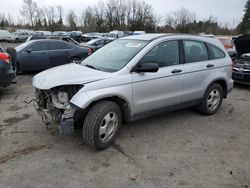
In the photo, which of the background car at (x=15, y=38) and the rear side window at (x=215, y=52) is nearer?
the rear side window at (x=215, y=52)

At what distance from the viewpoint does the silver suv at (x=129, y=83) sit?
11.6 ft

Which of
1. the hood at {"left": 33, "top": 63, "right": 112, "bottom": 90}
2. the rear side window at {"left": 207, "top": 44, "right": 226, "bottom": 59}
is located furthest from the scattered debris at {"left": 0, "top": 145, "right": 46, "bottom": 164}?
the rear side window at {"left": 207, "top": 44, "right": 226, "bottom": 59}

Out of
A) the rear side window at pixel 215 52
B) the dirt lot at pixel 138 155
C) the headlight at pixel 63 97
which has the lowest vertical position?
the dirt lot at pixel 138 155

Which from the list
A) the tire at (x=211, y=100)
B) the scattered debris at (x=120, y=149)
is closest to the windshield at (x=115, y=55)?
the scattered debris at (x=120, y=149)

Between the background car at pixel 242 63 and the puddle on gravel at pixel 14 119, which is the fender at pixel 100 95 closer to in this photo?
the puddle on gravel at pixel 14 119

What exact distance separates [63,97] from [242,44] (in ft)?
23.1

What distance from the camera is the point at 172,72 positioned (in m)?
4.37

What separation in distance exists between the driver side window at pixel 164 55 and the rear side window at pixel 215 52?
1013 mm

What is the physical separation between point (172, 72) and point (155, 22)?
5589 cm

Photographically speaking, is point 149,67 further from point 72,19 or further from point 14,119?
point 72,19

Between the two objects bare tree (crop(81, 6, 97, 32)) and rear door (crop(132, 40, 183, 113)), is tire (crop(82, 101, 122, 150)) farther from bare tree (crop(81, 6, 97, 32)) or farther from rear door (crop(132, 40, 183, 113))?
bare tree (crop(81, 6, 97, 32))

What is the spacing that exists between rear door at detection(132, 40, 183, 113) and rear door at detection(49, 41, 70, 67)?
7.06m

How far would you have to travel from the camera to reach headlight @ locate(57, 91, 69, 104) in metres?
3.60

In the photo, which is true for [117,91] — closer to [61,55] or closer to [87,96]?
[87,96]
